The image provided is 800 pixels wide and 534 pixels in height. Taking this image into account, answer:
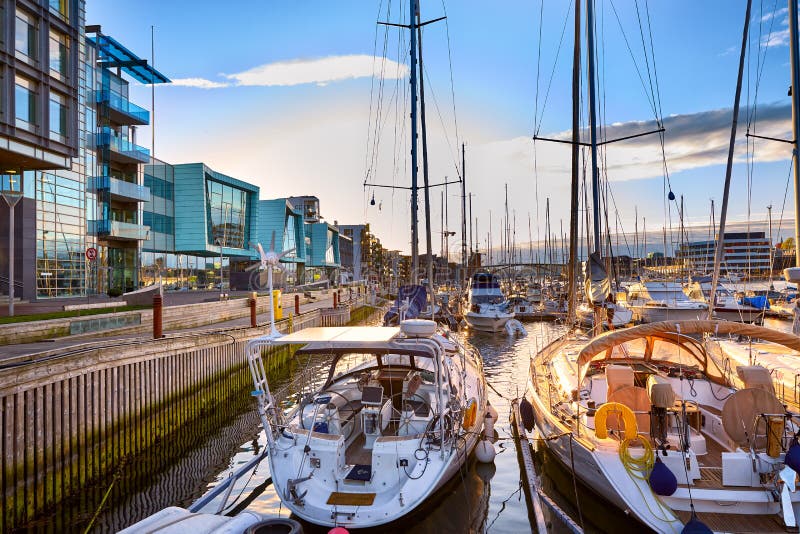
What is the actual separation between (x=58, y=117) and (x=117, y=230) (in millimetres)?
12970

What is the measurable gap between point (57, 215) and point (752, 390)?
108 ft

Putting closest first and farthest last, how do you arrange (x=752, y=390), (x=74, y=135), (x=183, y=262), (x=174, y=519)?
(x=174, y=519)
(x=752, y=390)
(x=74, y=135)
(x=183, y=262)

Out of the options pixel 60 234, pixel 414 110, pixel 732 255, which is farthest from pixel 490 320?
pixel 732 255

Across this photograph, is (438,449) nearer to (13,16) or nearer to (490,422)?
(490,422)

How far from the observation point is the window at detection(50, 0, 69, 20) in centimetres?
2444

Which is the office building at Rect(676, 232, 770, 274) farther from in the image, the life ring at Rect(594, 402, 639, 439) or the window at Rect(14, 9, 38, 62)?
the window at Rect(14, 9, 38, 62)

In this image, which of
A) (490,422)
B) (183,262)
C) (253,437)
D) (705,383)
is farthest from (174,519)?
(183,262)

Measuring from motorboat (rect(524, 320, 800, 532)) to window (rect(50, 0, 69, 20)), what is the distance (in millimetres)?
28837

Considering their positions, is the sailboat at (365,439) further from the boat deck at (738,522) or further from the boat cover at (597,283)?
the boat cover at (597,283)

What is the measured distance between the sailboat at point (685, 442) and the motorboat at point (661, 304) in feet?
70.8

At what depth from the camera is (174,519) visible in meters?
5.32

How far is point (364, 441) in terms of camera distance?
982 cm

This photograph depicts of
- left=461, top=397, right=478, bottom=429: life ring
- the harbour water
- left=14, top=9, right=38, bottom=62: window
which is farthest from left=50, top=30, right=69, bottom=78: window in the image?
left=461, top=397, right=478, bottom=429: life ring

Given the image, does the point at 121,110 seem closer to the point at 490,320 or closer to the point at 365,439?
the point at 490,320
